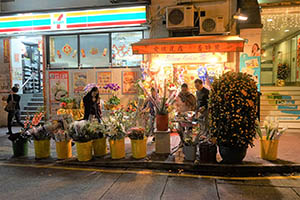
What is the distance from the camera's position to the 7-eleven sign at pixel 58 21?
10.6m

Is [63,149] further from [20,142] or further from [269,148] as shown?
[269,148]

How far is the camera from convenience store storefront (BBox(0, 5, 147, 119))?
33.7 feet

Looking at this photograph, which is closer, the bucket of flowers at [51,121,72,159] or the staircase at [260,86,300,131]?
the bucket of flowers at [51,121,72,159]

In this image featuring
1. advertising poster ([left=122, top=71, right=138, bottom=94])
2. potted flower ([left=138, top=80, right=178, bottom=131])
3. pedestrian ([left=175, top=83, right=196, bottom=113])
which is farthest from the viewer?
advertising poster ([left=122, top=71, right=138, bottom=94])

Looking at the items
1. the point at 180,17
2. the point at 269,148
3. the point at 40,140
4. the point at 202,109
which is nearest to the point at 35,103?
the point at 40,140

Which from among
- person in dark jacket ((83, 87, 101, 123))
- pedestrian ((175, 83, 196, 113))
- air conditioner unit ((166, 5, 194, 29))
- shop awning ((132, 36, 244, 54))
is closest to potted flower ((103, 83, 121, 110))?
shop awning ((132, 36, 244, 54))

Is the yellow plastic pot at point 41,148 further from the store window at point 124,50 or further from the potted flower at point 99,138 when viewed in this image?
the store window at point 124,50

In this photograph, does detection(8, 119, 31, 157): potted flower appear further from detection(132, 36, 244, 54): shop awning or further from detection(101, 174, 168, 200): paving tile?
detection(132, 36, 244, 54): shop awning

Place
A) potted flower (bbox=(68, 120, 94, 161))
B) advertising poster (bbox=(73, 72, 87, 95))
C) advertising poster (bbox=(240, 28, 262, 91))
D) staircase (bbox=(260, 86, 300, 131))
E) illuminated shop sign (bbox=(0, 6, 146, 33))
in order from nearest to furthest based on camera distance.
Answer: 1. potted flower (bbox=(68, 120, 94, 161))
2. advertising poster (bbox=(240, 28, 262, 91))
3. staircase (bbox=(260, 86, 300, 131))
4. illuminated shop sign (bbox=(0, 6, 146, 33))
5. advertising poster (bbox=(73, 72, 87, 95))

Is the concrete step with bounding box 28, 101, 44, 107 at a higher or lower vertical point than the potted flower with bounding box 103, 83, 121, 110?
lower

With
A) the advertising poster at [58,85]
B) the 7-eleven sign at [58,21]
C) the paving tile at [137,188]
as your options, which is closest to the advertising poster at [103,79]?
the advertising poster at [58,85]

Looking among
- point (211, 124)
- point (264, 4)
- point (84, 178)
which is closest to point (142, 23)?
point (264, 4)

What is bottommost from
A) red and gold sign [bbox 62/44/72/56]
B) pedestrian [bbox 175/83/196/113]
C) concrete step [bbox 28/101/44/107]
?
concrete step [bbox 28/101/44/107]

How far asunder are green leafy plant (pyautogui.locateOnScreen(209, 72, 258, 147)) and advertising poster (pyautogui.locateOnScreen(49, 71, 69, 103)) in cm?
788
